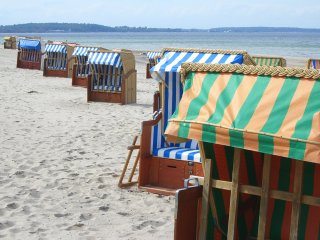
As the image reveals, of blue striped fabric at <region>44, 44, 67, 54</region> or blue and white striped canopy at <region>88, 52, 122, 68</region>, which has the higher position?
blue striped fabric at <region>44, 44, 67, 54</region>

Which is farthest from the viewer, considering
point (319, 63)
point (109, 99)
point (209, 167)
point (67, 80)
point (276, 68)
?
point (67, 80)

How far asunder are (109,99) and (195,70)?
385 inches

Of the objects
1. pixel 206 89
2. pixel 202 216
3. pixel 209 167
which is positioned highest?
pixel 206 89

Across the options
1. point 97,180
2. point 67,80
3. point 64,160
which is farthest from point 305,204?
point 67,80

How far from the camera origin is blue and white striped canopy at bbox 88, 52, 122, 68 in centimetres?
1277

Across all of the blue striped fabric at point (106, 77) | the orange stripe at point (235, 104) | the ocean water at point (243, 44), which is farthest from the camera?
the ocean water at point (243, 44)

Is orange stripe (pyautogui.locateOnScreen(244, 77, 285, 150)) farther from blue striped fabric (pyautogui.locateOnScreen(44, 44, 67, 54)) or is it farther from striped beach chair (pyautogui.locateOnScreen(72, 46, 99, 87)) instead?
blue striped fabric (pyautogui.locateOnScreen(44, 44, 67, 54))

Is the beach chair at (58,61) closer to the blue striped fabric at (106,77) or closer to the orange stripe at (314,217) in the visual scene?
the blue striped fabric at (106,77)

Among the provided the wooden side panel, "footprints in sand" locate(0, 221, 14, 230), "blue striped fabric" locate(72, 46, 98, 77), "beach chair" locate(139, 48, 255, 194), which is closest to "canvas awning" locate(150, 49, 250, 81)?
"beach chair" locate(139, 48, 255, 194)

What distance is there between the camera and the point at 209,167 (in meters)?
3.71

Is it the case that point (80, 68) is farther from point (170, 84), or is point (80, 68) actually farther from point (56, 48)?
point (170, 84)

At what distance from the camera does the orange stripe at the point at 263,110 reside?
3287 millimetres

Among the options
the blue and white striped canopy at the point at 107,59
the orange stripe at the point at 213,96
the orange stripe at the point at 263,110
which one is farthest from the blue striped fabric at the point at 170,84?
the blue and white striped canopy at the point at 107,59

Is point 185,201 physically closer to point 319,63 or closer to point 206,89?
point 206,89
